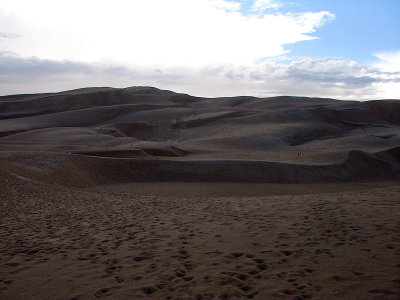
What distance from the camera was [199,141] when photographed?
34.8 meters

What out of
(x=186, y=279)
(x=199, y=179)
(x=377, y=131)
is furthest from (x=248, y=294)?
(x=377, y=131)

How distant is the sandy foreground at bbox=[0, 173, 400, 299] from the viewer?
4395mm

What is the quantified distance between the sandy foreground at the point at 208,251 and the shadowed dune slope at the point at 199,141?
31.0 feet

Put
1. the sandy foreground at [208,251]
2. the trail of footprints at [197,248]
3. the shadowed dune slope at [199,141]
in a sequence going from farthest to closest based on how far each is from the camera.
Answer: the shadowed dune slope at [199,141] < the trail of footprints at [197,248] < the sandy foreground at [208,251]

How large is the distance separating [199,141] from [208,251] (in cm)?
2906

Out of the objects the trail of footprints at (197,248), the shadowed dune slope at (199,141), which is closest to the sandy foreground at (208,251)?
the trail of footprints at (197,248)

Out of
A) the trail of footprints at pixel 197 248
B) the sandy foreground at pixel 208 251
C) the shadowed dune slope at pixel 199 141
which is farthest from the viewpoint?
the shadowed dune slope at pixel 199 141

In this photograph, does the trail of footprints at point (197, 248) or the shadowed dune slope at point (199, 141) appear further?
the shadowed dune slope at point (199, 141)

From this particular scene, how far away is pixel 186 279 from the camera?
4723 millimetres

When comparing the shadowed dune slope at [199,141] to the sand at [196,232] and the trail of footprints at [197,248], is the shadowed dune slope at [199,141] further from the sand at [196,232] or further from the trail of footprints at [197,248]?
the trail of footprints at [197,248]

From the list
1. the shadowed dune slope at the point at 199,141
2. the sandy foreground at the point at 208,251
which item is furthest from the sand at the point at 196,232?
the shadowed dune slope at the point at 199,141

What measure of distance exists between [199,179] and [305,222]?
1370cm

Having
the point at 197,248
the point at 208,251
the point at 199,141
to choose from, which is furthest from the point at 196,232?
the point at 199,141

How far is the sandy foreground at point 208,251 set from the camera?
439cm
